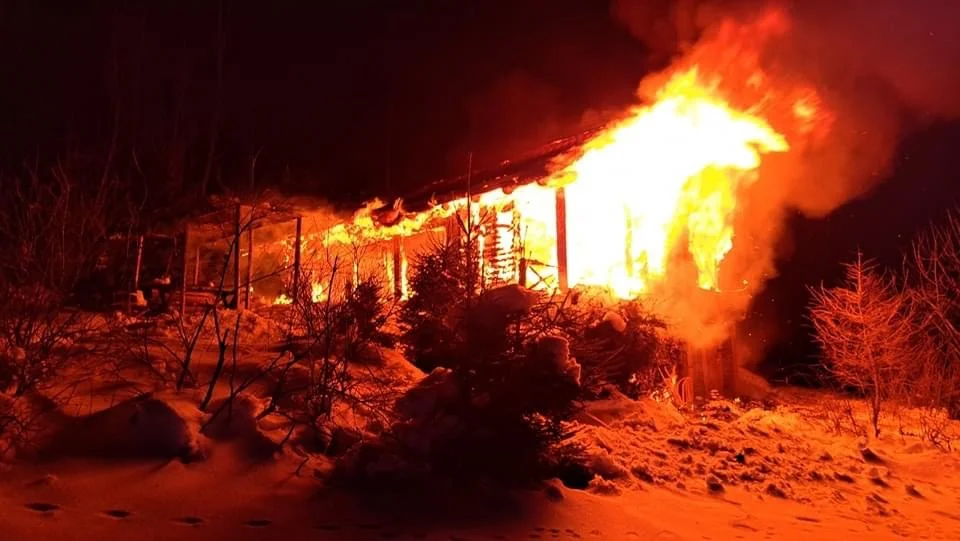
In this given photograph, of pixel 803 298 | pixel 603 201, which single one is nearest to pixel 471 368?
pixel 603 201

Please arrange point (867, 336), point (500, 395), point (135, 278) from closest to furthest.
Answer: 1. point (500, 395)
2. point (867, 336)
3. point (135, 278)

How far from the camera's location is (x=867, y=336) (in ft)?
40.1

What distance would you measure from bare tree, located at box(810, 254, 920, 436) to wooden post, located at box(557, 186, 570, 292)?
4808mm

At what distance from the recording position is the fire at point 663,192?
571 inches

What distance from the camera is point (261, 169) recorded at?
74.6 ft

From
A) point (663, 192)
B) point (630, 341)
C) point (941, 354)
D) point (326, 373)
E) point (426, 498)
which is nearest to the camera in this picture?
point (426, 498)

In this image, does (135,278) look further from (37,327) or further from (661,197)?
(661,197)

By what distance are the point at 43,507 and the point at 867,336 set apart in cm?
1232

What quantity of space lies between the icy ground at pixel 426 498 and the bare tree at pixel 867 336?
11.9ft

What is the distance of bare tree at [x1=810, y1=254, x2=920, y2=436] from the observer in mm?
12109

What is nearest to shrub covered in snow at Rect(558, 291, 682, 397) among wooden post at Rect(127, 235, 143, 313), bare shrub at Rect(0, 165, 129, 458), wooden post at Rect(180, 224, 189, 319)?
bare shrub at Rect(0, 165, 129, 458)

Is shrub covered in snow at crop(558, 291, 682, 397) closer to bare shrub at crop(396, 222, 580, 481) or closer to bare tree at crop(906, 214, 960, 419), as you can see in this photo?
bare shrub at crop(396, 222, 580, 481)

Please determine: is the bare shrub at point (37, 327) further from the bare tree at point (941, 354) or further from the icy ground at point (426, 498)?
the bare tree at point (941, 354)

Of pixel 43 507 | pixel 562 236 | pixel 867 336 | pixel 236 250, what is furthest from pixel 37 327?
pixel 867 336
